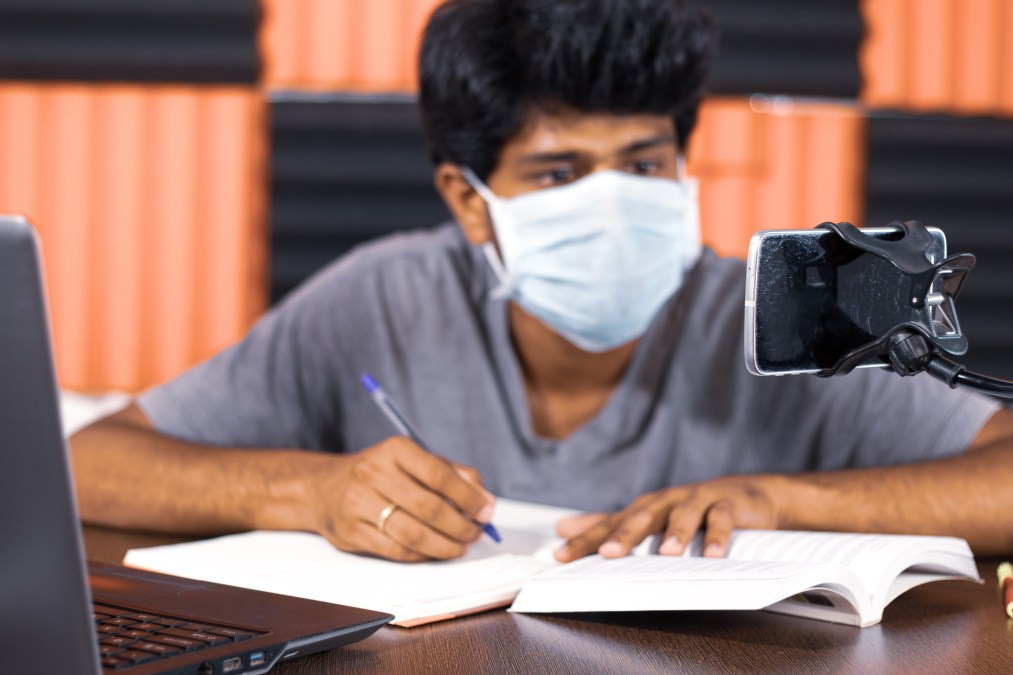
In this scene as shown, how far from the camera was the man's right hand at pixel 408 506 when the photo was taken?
1.07 m

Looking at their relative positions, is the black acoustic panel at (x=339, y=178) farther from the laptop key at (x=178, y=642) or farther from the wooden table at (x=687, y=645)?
the laptop key at (x=178, y=642)

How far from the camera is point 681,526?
106 cm

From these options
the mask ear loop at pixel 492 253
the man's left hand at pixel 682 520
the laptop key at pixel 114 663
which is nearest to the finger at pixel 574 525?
the man's left hand at pixel 682 520

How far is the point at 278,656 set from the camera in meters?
0.74

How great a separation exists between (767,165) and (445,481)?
6.17 ft

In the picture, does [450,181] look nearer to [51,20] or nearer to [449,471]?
[449,471]

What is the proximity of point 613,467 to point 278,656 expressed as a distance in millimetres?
875

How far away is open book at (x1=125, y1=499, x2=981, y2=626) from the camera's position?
866mm

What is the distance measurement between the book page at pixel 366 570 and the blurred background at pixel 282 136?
1594 millimetres

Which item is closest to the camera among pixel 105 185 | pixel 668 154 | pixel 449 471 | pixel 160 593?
pixel 160 593

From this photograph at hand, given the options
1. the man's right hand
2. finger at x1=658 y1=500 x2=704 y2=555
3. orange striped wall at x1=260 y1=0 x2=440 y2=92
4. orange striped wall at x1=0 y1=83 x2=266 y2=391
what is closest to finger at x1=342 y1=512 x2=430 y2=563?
the man's right hand

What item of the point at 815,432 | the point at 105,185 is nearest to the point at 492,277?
the point at 815,432

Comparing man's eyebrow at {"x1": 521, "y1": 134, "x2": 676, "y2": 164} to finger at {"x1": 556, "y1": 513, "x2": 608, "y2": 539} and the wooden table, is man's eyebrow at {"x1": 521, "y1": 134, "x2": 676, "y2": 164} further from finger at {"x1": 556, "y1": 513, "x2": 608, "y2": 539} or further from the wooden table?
the wooden table

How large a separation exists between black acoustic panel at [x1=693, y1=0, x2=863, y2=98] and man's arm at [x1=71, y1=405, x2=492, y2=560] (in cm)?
184
